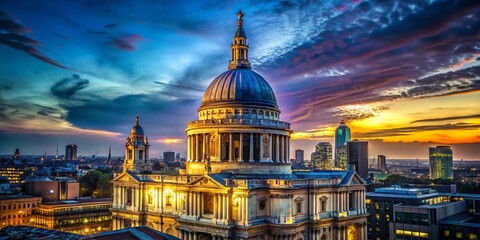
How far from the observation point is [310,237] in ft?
221

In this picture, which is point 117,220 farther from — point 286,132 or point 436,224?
point 436,224

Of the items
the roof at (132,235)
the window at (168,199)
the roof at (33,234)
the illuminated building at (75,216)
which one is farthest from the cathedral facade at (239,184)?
the illuminated building at (75,216)

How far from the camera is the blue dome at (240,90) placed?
78688mm

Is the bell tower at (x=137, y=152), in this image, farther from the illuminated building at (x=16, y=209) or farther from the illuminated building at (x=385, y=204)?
the illuminated building at (x=385, y=204)

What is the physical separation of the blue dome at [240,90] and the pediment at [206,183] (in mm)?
16709

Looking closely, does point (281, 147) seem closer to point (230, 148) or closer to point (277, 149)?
point (277, 149)

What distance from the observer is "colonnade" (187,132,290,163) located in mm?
74875

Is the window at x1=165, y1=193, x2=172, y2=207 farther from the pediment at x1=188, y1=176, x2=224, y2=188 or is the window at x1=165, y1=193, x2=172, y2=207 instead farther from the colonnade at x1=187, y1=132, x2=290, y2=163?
the pediment at x1=188, y1=176, x2=224, y2=188

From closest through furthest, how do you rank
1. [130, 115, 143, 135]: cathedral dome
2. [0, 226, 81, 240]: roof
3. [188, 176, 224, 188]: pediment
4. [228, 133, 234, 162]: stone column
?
[0, 226, 81, 240]: roof, [188, 176, 224, 188]: pediment, [228, 133, 234, 162]: stone column, [130, 115, 143, 135]: cathedral dome

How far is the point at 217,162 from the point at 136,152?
69.3 feet

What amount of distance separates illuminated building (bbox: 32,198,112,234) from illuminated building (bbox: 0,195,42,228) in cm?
188

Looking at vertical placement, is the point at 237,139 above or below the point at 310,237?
above

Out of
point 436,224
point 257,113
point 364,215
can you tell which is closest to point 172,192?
point 257,113

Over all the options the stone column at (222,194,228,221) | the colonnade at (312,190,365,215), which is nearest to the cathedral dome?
the stone column at (222,194,228,221)
